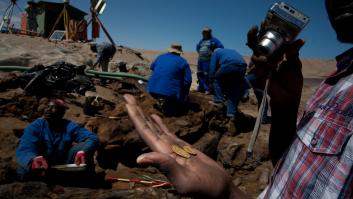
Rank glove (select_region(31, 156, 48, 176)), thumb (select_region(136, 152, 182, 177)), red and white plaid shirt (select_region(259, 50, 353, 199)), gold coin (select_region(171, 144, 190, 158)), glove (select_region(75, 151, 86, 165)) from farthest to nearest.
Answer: glove (select_region(75, 151, 86, 165)) < glove (select_region(31, 156, 48, 176)) < gold coin (select_region(171, 144, 190, 158)) < thumb (select_region(136, 152, 182, 177)) < red and white plaid shirt (select_region(259, 50, 353, 199))

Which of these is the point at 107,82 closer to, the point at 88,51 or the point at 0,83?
the point at 0,83

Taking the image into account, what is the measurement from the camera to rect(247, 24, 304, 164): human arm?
4.19 ft

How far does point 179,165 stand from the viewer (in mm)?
1294

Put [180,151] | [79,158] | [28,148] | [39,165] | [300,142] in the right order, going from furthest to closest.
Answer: [79,158] → [28,148] → [39,165] → [180,151] → [300,142]

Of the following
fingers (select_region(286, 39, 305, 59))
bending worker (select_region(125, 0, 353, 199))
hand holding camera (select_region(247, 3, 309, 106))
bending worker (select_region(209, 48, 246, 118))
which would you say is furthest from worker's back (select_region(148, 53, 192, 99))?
fingers (select_region(286, 39, 305, 59))

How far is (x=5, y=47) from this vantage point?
10.6 metres

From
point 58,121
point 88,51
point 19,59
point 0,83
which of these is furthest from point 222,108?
point 88,51

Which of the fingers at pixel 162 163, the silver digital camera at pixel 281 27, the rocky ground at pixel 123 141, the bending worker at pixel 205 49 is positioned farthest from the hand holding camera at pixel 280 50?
the bending worker at pixel 205 49

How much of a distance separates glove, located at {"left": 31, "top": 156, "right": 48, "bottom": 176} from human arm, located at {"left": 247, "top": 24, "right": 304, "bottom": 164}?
328cm

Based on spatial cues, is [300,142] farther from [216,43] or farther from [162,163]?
[216,43]

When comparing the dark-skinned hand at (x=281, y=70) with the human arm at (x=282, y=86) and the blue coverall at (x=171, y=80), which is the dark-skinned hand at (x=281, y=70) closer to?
the human arm at (x=282, y=86)

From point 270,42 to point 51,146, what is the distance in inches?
151

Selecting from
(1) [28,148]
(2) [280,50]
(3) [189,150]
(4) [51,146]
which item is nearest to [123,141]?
(4) [51,146]

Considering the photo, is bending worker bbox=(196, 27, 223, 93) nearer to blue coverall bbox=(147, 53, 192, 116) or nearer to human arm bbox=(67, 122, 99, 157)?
blue coverall bbox=(147, 53, 192, 116)
